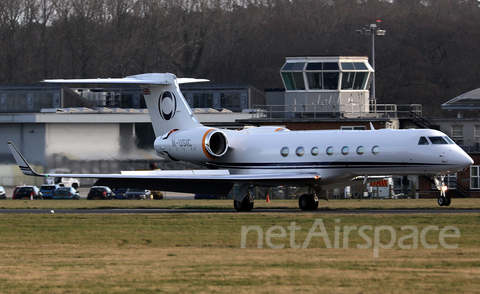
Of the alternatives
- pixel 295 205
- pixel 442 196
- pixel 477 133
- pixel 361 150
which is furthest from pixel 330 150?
pixel 477 133

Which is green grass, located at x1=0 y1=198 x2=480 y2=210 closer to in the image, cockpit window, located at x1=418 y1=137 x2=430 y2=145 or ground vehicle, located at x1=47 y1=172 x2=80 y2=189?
cockpit window, located at x1=418 y1=137 x2=430 y2=145

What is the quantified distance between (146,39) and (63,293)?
288ft

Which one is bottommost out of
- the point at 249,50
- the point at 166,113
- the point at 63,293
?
the point at 63,293

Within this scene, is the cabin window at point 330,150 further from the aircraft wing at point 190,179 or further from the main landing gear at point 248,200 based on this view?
the main landing gear at point 248,200

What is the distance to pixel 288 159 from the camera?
1041 inches

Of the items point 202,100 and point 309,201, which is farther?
point 202,100

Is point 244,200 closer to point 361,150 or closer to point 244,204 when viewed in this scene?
point 244,204

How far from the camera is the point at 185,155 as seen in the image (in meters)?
28.5

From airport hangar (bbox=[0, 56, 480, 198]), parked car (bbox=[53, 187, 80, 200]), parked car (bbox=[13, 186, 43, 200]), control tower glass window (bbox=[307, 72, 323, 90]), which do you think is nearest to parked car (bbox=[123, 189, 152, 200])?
parked car (bbox=[53, 187, 80, 200])

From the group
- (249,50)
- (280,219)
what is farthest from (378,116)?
(249,50)

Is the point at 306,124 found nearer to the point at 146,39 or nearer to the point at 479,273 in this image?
the point at 479,273

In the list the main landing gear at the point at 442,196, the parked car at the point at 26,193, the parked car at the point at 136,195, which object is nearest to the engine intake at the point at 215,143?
the main landing gear at the point at 442,196

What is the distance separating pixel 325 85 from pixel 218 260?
29331 mm

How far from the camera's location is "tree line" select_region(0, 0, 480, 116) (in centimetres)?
8888
